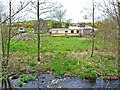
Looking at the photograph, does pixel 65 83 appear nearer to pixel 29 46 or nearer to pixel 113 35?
pixel 113 35

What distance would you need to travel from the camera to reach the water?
1016cm

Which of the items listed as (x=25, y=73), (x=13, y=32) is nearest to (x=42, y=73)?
(x=25, y=73)

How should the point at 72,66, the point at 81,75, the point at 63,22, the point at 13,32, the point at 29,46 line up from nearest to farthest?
the point at 13,32 < the point at 81,75 < the point at 72,66 < the point at 29,46 < the point at 63,22

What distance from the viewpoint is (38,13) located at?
48.8ft

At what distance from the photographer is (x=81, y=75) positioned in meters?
12.2

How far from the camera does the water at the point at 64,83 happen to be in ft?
33.3

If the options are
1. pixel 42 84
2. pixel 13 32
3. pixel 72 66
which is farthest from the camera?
pixel 72 66

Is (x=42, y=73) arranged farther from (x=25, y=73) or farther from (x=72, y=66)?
(x=72, y=66)

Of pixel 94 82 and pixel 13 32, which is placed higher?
pixel 13 32

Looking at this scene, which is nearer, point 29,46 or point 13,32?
point 13,32

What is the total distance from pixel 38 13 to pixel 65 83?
20.5ft

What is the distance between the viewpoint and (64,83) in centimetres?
1071

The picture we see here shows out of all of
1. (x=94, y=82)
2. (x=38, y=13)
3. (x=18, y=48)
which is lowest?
(x=94, y=82)

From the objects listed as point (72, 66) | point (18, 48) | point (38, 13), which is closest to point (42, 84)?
point (72, 66)
